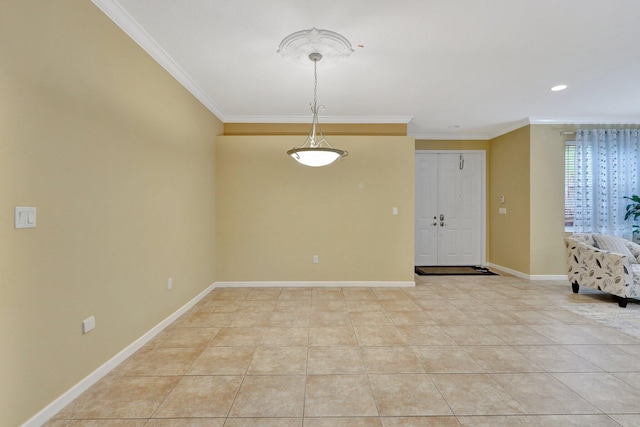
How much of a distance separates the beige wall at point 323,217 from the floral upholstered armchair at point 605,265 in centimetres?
234

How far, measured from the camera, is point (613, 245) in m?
4.19

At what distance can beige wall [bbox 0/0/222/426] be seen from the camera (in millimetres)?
1553

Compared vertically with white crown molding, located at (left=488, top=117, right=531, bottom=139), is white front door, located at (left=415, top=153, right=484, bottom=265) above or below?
below

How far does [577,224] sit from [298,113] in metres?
5.05

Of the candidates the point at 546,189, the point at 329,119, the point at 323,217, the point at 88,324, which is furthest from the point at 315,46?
the point at 546,189

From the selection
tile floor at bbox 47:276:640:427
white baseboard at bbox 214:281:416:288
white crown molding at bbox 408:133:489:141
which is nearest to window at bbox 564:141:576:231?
white crown molding at bbox 408:133:489:141

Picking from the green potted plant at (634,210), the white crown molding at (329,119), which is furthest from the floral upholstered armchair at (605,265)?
the white crown molding at (329,119)

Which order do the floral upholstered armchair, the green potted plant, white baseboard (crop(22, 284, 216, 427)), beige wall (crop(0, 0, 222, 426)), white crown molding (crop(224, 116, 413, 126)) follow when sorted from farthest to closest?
white crown molding (crop(224, 116, 413, 126)), the green potted plant, the floral upholstered armchair, white baseboard (crop(22, 284, 216, 427)), beige wall (crop(0, 0, 222, 426))

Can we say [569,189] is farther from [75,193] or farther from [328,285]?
[75,193]

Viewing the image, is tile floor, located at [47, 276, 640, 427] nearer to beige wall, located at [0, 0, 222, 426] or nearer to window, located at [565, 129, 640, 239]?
beige wall, located at [0, 0, 222, 426]

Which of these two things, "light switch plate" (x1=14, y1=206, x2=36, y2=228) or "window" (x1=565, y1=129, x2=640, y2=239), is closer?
"light switch plate" (x1=14, y1=206, x2=36, y2=228)

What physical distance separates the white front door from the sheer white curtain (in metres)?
1.64

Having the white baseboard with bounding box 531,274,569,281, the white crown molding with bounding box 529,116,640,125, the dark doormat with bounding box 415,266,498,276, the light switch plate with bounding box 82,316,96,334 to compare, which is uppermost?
the white crown molding with bounding box 529,116,640,125

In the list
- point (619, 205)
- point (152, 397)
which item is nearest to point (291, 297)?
point (152, 397)
